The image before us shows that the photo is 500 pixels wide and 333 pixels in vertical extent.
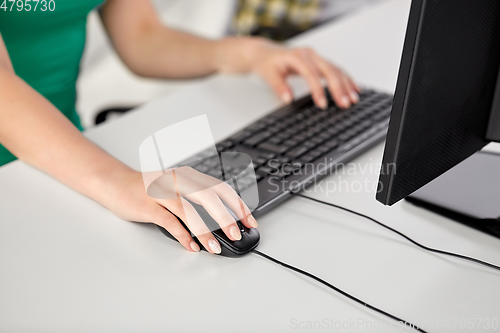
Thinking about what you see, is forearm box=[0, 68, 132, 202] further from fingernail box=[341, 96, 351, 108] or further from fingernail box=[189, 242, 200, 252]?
fingernail box=[341, 96, 351, 108]

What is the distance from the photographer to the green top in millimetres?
762

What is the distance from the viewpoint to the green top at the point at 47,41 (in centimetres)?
76

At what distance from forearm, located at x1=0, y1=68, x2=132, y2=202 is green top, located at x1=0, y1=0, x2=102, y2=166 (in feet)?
0.65

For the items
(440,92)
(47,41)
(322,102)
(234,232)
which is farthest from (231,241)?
(47,41)

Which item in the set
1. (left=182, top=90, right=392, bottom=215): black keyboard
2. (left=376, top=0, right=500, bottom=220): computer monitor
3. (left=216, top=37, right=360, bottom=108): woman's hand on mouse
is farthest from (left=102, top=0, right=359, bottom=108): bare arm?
(left=376, top=0, right=500, bottom=220): computer monitor

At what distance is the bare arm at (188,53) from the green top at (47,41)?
13 centimetres

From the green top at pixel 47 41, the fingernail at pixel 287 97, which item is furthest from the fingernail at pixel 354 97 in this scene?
the green top at pixel 47 41

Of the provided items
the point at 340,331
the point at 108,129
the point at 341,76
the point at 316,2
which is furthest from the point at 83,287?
the point at 316,2

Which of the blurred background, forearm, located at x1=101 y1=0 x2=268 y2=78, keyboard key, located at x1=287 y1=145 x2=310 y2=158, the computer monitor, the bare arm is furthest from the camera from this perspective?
the blurred background

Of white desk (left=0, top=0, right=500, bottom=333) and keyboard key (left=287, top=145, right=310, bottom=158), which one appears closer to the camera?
white desk (left=0, top=0, right=500, bottom=333)

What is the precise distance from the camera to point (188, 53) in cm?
98

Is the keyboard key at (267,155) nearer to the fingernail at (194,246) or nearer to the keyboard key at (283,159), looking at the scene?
the keyboard key at (283,159)

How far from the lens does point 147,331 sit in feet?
1.25

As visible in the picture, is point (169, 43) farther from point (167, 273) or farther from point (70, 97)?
point (167, 273)
